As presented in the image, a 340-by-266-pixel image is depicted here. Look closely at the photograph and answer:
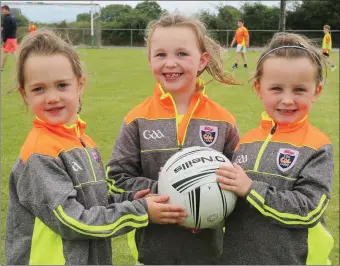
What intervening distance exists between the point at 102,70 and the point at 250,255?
1754 centimetres

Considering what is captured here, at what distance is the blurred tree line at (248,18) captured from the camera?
42.5 m

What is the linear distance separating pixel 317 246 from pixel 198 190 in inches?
30.5

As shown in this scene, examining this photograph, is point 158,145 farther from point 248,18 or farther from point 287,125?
point 248,18

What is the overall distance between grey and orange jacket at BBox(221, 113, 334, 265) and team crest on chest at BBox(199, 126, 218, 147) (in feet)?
0.81

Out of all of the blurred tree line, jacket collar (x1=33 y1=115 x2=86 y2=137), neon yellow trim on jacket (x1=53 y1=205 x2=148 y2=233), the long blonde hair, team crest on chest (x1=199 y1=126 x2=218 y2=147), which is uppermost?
the blurred tree line

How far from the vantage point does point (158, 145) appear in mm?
3072

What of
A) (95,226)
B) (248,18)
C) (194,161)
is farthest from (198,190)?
(248,18)

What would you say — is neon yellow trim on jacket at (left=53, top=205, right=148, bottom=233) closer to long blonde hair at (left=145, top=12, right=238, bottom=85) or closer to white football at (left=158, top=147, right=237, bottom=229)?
white football at (left=158, top=147, right=237, bottom=229)

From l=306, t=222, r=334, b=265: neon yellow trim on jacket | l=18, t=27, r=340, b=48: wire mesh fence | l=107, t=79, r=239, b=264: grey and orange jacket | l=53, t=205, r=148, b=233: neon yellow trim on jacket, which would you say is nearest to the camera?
l=53, t=205, r=148, b=233: neon yellow trim on jacket

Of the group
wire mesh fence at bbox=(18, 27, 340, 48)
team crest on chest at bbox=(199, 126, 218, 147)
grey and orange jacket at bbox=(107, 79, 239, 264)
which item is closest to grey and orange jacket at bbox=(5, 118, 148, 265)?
grey and orange jacket at bbox=(107, 79, 239, 264)

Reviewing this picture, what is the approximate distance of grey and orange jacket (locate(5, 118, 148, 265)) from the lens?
8.10 feet

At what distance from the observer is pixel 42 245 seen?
2529 millimetres

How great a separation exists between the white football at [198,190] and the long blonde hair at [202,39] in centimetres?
84

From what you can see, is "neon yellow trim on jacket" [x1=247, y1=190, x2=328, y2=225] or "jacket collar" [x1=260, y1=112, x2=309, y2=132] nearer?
"neon yellow trim on jacket" [x1=247, y1=190, x2=328, y2=225]
